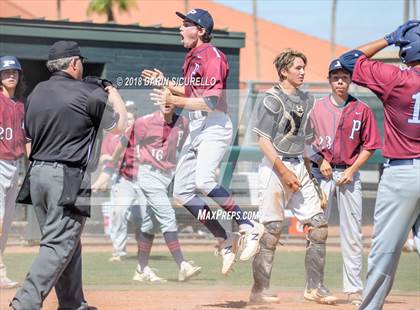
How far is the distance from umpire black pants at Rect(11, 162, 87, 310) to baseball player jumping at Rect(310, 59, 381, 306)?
3.33m

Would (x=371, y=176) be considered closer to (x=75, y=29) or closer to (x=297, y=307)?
(x=75, y=29)

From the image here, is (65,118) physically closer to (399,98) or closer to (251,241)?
(251,241)

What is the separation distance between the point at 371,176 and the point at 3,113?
30.9ft

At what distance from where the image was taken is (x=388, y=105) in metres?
7.09

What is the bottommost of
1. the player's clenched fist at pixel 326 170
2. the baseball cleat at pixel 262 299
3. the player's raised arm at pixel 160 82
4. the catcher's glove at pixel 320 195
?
the baseball cleat at pixel 262 299

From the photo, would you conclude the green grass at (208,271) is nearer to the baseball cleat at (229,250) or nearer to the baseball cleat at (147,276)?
the baseball cleat at (147,276)

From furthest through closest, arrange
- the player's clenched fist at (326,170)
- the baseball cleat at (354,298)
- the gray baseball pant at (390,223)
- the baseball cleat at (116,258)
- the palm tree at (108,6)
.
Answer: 1. the palm tree at (108,6)
2. the baseball cleat at (116,258)
3. the player's clenched fist at (326,170)
4. the baseball cleat at (354,298)
5. the gray baseball pant at (390,223)

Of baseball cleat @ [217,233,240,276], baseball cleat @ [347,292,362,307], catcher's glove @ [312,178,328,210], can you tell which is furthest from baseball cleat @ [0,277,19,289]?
baseball cleat @ [347,292,362,307]

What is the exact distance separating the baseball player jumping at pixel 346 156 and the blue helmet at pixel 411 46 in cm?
273

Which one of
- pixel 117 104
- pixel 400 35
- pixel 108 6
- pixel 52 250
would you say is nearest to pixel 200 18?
pixel 117 104

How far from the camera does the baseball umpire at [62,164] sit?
24.3 feet

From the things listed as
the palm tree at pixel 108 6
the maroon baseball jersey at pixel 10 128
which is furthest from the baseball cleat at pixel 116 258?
the palm tree at pixel 108 6

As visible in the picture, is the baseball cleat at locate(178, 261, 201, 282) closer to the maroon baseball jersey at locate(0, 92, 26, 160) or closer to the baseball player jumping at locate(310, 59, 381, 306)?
the baseball player jumping at locate(310, 59, 381, 306)

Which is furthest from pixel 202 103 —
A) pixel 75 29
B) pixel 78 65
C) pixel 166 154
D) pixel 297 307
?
pixel 75 29
